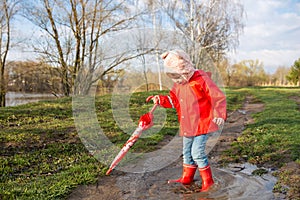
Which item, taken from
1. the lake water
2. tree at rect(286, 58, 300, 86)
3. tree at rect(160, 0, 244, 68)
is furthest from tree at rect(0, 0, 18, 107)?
tree at rect(286, 58, 300, 86)

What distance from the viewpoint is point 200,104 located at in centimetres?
338

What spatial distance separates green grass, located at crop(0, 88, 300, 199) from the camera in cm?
372

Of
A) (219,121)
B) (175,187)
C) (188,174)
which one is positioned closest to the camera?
(219,121)

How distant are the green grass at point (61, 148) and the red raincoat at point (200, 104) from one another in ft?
5.15

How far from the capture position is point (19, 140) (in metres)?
5.87

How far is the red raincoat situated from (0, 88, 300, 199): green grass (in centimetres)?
157

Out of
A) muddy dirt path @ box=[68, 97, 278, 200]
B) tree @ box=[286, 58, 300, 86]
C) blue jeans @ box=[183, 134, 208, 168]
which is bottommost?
muddy dirt path @ box=[68, 97, 278, 200]

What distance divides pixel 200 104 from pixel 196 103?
0.05m

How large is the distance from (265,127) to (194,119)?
467 centimetres

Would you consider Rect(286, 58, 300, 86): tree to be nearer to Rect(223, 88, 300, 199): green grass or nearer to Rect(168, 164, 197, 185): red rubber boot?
Rect(223, 88, 300, 199): green grass

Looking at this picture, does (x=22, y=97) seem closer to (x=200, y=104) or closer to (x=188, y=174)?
(x=188, y=174)

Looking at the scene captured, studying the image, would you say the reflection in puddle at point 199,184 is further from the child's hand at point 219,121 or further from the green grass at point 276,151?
the child's hand at point 219,121

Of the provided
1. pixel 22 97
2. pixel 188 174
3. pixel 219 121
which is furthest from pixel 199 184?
pixel 22 97

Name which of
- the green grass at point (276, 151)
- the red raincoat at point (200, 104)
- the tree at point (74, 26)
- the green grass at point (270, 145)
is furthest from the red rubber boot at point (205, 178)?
the tree at point (74, 26)
